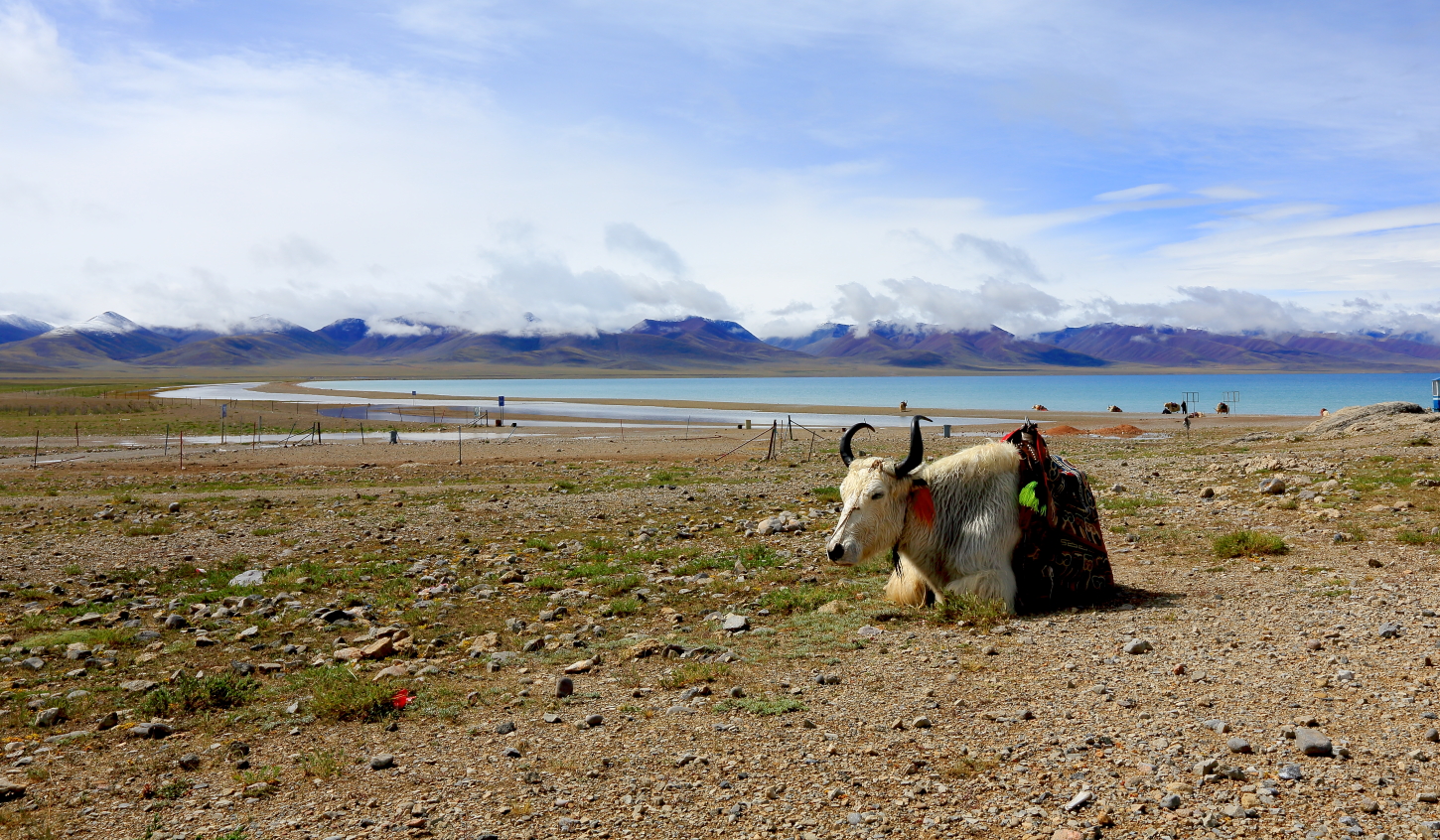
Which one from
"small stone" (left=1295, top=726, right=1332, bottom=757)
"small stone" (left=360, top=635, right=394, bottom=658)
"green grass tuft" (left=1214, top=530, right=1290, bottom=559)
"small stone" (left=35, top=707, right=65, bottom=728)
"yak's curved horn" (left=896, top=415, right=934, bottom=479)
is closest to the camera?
"small stone" (left=1295, top=726, right=1332, bottom=757)

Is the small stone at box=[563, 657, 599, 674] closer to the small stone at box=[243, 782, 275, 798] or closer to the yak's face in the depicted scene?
the yak's face

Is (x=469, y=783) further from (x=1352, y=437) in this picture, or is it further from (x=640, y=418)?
(x=640, y=418)

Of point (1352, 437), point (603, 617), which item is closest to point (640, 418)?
point (1352, 437)

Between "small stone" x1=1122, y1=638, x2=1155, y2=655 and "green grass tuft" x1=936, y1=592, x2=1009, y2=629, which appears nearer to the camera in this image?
"small stone" x1=1122, y1=638, x2=1155, y2=655

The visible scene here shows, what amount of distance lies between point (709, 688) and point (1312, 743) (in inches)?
159

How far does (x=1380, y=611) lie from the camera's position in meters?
7.71

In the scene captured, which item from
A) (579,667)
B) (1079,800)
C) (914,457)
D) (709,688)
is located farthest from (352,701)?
(914,457)

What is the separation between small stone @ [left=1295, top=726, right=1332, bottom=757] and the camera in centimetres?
495

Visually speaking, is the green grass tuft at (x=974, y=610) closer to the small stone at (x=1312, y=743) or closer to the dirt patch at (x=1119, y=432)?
the small stone at (x=1312, y=743)

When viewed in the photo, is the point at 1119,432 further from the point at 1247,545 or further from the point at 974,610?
the point at 974,610

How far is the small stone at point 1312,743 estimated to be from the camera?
4.95 metres

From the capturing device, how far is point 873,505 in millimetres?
8781

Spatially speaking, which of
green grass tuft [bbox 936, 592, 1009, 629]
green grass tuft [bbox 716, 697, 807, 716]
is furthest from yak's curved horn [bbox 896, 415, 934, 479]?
green grass tuft [bbox 716, 697, 807, 716]

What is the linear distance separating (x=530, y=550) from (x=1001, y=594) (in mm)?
7822
